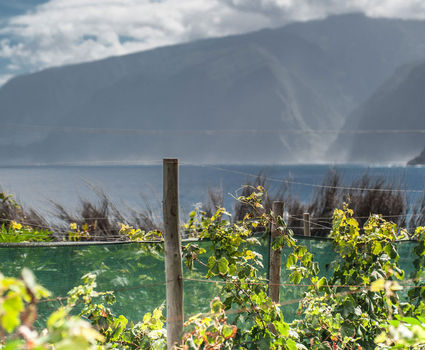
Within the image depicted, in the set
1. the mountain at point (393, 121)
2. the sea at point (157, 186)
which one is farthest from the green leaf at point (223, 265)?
the mountain at point (393, 121)

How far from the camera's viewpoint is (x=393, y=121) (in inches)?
3573

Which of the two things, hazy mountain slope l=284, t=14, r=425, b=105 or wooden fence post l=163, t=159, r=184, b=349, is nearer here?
wooden fence post l=163, t=159, r=184, b=349

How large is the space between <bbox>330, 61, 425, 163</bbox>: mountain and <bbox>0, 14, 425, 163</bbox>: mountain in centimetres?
1646

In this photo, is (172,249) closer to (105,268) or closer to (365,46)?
(105,268)

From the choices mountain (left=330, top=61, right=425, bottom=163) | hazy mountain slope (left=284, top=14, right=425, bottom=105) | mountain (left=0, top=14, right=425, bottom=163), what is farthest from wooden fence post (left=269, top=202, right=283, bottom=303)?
hazy mountain slope (left=284, top=14, right=425, bottom=105)

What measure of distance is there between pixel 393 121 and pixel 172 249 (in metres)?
96.0

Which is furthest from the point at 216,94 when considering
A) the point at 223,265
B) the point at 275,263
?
the point at 223,265

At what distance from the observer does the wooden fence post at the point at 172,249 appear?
6.62 ft

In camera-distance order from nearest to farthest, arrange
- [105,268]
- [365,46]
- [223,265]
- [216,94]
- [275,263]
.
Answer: [223,265], [105,268], [275,263], [216,94], [365,46]

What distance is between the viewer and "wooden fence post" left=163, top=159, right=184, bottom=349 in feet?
6.62

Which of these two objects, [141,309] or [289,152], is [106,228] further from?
[289,152]

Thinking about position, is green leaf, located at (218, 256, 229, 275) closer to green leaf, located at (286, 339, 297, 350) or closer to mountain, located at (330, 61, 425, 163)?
green leaf, located at (286, 339, 297, 350)

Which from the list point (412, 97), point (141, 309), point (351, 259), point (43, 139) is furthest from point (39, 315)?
point (43, 139)

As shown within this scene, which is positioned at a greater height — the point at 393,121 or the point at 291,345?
the point at 393,121
